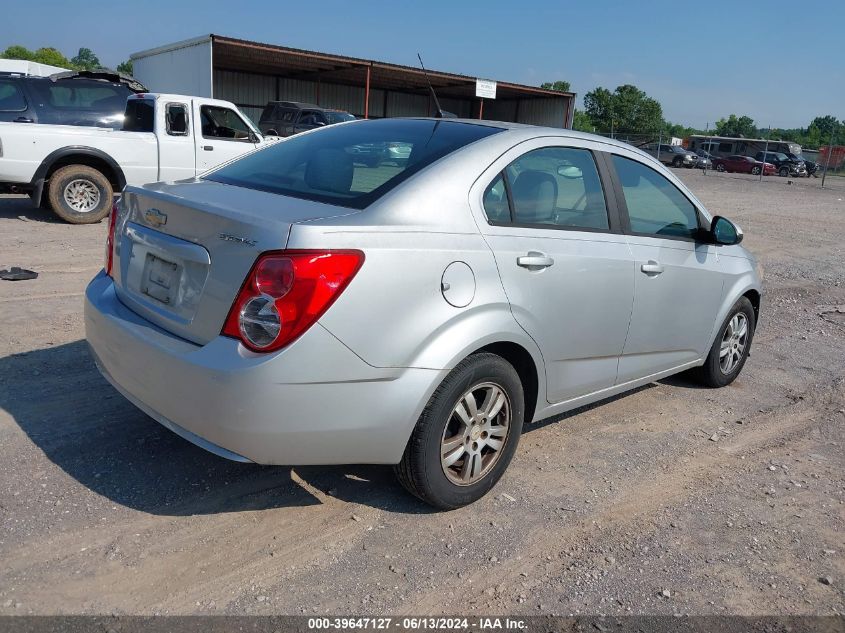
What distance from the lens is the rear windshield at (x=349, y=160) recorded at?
3227 mm

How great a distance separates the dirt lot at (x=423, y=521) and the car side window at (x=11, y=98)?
704 cm

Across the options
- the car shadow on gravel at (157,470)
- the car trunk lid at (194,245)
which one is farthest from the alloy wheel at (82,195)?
the car trunk lid at (194,245)

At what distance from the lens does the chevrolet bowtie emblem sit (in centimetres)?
312

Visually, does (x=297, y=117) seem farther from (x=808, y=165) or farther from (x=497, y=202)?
(x=808, y=165)

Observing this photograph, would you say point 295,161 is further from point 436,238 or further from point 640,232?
point 640,232

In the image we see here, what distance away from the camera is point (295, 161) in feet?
12.2

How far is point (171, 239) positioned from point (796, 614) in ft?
9.43

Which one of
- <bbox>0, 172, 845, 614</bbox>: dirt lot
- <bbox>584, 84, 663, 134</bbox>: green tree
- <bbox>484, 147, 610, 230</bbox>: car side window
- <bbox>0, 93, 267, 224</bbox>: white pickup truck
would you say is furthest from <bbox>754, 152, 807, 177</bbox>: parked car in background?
<bbox>484, 147, 610, 230</bbox>: car side window

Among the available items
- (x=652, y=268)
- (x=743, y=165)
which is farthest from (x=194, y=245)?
(x=743, y=165)

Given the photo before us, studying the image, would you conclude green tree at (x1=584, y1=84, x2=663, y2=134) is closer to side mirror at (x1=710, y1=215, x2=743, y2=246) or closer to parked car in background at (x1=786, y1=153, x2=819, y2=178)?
parked car in background at (x1=786, y1=153, x2=819, y2=178)

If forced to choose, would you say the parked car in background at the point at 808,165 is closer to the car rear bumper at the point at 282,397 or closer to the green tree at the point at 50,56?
the car rear bumper at the point at 282,397

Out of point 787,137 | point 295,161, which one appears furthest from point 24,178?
point 787,137

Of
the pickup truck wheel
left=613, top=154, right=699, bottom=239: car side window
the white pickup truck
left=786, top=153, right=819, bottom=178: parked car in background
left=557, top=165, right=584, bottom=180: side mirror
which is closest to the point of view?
left=557, top=165, right=584, bottom=180: side mirror

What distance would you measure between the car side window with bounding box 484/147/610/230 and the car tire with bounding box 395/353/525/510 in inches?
28.1
